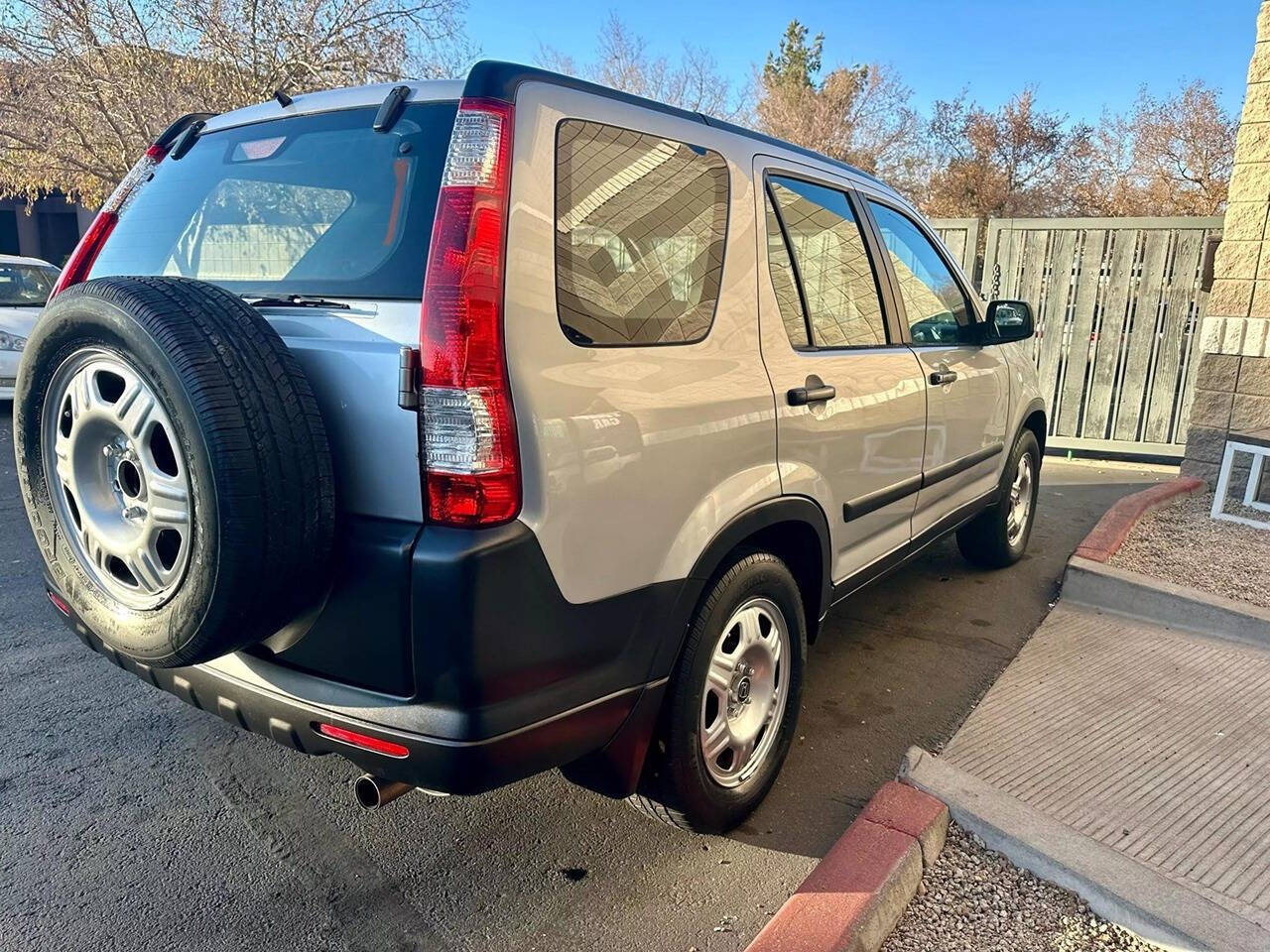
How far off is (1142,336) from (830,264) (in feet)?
21.0

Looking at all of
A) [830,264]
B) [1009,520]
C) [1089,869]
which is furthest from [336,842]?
[1009,520]

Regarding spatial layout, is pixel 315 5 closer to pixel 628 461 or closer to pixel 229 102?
pixel 229 102

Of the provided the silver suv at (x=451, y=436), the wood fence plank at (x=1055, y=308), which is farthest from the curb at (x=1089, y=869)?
the wood fence plank at (x=1055, y=308)

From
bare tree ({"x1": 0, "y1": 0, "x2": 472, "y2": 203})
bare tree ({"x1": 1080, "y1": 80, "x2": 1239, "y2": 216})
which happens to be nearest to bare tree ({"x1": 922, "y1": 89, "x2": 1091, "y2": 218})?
bare tree ({"x1": 1080, "y1": 80, "x2": 1239, "y2": 216})

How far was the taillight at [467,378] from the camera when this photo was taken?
69.6 inches

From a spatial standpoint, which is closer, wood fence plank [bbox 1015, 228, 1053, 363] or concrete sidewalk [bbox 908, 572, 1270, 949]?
concrete sidewalk [bbox 908, 572, 1270, 949]

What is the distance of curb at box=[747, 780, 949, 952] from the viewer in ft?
6.54

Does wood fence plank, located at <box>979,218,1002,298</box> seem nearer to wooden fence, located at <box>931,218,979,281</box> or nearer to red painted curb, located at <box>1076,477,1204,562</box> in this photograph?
wooden fence, located at <box>931,218,979,281</box>

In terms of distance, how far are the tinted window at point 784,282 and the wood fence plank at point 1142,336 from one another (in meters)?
6.67

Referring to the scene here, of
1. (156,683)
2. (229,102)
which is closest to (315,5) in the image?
(229,102)

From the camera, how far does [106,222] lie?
112 inches

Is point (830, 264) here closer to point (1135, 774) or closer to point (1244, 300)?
point (1135, 774)

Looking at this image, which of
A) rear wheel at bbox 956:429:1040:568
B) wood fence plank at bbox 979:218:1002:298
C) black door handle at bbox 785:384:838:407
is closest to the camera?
black door handle at bbox 785:384:838:407

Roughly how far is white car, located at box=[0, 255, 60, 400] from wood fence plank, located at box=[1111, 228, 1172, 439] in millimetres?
10518
